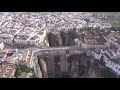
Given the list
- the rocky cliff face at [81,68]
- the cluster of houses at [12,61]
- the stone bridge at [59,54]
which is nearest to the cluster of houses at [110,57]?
the rocky cliff face at [81,68]

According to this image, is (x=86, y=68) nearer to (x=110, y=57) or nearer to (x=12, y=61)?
(x=110, y=57)

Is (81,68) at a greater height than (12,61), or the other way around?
(12,61)

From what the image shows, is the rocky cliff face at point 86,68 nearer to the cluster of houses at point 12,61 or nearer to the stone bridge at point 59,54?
the stone bridge at point 59,54

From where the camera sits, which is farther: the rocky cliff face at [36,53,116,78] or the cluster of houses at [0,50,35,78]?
the rocky cliff face at [36,53,116,78]

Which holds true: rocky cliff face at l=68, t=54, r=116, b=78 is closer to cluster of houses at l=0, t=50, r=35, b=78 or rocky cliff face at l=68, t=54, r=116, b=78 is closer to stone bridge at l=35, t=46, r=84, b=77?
stone bridge at l=35, t=46, r=84, b=77

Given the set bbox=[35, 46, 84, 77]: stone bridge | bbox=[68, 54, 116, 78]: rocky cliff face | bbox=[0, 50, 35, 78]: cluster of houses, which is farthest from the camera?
bbox=[35, 46, 84, 77]: stone bridge

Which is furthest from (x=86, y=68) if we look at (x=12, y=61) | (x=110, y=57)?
(x=12, y=61)

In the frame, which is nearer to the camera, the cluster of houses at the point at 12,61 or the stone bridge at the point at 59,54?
the cluster of houses at the point at 12,61

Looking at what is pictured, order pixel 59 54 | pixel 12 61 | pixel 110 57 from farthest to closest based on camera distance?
pixel 59 54 < pixel 110 57 < pixel 12 61

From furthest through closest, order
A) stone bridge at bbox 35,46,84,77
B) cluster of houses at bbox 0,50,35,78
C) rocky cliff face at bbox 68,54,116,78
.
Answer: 1. stone bridge at bbox 35,46,84,77
2. rocky cliff face at bbox 68,54,116,78
3. cluster of houses at bbox 0,50,35,78

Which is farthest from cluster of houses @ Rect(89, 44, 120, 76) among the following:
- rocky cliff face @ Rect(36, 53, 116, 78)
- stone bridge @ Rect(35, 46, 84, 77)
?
stone bridge @ Rect(35, 46, 84, 77)
